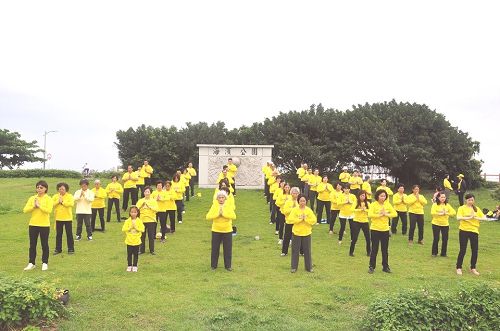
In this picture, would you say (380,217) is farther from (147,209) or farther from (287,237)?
(147,209)

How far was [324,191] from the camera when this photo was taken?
1747cm

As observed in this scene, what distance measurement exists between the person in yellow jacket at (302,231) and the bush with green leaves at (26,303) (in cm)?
514

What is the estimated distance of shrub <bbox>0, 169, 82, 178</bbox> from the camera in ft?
111

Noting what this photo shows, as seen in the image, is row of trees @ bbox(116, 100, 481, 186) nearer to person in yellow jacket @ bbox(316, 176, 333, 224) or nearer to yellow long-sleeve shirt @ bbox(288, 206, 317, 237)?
person in yellow jacket @ bbox(316, 176, 333, 224)

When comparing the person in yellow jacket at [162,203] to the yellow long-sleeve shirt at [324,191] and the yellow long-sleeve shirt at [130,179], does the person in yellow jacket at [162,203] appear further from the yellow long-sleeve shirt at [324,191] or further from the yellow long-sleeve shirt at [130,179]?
the yellow long-sleeve shirt at [324,191]

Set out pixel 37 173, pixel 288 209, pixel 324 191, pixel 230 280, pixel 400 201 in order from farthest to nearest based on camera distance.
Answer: pixel 37 173, pixel 324 191, pixel 400 201, pixel 288 209, pixel 230 280

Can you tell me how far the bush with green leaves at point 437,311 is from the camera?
24.4ft

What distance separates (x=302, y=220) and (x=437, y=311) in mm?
3957

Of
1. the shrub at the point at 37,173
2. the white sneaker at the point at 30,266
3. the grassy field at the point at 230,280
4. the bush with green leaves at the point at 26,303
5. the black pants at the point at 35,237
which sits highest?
the shrub at the point at 37,173

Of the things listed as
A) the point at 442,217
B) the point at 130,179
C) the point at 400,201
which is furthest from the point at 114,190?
the point at 442,217

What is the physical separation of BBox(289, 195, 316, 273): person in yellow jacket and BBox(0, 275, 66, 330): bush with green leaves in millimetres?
5144

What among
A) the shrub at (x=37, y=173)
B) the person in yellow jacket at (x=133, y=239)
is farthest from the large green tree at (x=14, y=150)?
the person in yellow jacket at (x=133, y=239)

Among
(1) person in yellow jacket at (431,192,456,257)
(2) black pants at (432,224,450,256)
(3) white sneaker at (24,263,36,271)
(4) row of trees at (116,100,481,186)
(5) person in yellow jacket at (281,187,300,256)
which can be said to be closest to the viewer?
(3) white sneaker at (24,263,36,271)

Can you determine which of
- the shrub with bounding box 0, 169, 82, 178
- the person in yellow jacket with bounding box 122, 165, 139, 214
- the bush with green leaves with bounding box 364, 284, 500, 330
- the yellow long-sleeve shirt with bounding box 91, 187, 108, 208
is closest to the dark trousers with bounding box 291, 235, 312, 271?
the bush with green leaves with bounding box 364, 284, 500, 330
